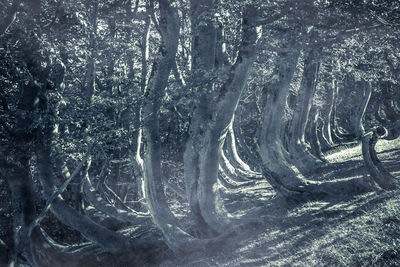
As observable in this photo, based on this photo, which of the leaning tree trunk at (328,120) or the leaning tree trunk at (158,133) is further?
the leaning tree trunk at (328,120)

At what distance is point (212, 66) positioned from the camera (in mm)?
8938

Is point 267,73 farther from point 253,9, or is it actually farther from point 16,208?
point 16,208

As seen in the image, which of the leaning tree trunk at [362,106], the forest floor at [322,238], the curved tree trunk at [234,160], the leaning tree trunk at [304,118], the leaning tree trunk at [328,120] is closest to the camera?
the forest floor at [322,238]

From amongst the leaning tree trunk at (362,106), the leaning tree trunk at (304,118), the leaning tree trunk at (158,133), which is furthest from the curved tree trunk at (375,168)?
the leaning tree trunk at (362,106)

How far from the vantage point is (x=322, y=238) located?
8.71 metres

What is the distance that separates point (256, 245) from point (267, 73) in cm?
1064

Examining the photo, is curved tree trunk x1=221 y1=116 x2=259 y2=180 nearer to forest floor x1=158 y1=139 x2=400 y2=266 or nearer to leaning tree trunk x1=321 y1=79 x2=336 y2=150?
leaning tree trunk x1=321 y1=79 x2=336 y2=150

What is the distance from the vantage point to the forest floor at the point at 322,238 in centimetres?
758

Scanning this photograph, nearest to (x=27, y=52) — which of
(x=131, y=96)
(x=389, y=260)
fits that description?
(x=131, y=96)

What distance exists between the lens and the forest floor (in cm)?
758

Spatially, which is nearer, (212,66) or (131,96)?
(212,66)

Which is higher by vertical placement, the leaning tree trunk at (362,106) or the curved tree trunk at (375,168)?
the leaning tree trunk at (362,106)

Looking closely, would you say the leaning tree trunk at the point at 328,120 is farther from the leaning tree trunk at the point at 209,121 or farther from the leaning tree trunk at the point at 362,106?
the leaning tree trunk at the point at 209,121

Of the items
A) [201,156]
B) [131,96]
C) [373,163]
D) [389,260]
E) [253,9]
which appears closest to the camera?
[389,260]
